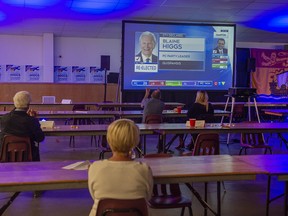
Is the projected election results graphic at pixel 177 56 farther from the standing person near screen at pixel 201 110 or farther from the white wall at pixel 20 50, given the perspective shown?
the white wall at pixel 20 50

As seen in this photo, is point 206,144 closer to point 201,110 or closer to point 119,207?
point 201,110

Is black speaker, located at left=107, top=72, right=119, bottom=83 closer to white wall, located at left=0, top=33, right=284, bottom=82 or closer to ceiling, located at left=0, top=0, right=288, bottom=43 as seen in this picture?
white wall, located at left=0, top=33, right=284, bottom=82

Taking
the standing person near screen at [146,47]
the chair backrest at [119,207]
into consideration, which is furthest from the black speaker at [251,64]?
the chair backrest at [119,207]

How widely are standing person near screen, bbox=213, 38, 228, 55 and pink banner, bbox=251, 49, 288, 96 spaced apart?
2.62 meters

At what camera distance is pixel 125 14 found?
981 cm

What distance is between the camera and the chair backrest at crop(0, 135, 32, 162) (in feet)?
12.5

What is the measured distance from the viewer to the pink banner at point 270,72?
12.9 metres

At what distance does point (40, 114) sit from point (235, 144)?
414cm

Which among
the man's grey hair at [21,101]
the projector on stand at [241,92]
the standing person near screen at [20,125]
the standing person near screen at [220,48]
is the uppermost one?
the standing person near screen at [220,48]

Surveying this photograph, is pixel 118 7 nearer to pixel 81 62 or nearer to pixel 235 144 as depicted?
pixel 235 144

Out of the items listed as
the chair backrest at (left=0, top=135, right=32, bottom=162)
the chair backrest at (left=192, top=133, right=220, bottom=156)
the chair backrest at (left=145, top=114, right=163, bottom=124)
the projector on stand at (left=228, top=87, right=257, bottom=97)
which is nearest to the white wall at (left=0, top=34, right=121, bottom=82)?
the projector on stand at (left=228, top=87, right=257, bottom=97)

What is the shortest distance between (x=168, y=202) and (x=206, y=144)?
1507 millimetres

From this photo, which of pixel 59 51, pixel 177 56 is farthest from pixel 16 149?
pixel 59 51

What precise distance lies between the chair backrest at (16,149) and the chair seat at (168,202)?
1630 millimetres
